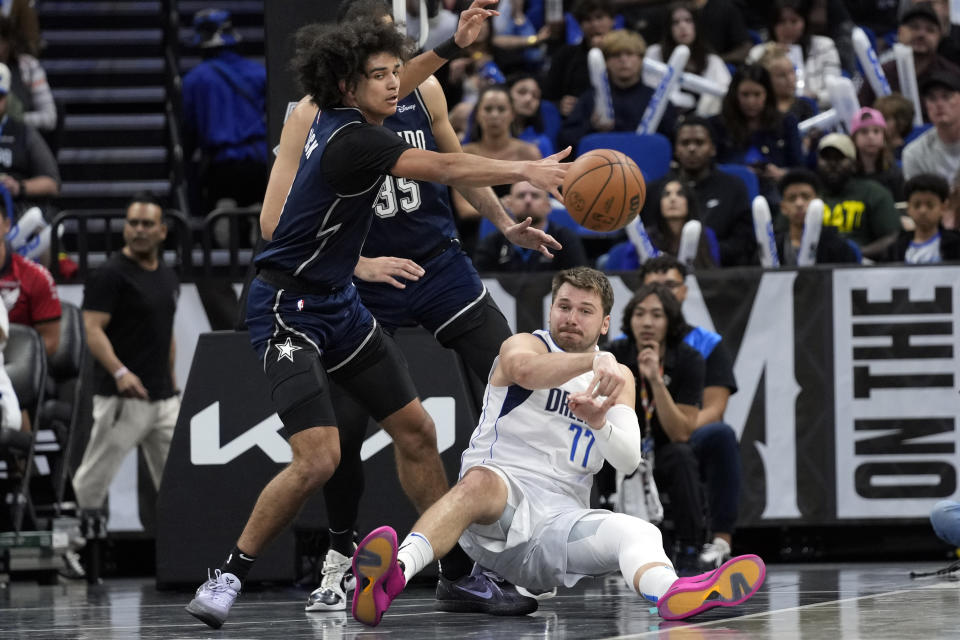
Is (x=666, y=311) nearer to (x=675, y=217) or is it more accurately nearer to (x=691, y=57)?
(x=675, y=217)

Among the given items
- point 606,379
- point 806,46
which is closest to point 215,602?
point 606,379

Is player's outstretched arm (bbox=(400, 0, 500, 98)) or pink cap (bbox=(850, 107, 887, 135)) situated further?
pink cap (bbox=(850, 107, 887, 135))

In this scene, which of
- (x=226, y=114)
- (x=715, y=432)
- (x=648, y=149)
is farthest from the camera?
(x=226, y=114)

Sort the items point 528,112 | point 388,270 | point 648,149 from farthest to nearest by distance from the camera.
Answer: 1. point 528,112
2. point 648,149
3. point 388,270

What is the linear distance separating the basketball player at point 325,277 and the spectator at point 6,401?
3.27 m

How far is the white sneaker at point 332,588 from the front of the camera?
700 centimetres

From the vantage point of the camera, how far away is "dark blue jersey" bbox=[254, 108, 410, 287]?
6203 mm

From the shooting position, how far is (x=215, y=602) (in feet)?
20.6

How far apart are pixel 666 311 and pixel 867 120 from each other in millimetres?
3874

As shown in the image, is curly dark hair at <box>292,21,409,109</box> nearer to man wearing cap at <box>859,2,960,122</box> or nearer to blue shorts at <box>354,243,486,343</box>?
blue shorts at <box>354,243,486,343</box>

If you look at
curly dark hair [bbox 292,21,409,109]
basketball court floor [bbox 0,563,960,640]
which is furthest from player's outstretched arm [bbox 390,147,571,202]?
basketball court floor [bbox 0,563,960,640]

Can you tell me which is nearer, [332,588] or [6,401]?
[332,588]

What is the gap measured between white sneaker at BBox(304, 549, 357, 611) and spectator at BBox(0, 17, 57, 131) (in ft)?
26.1

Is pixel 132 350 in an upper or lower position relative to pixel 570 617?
upper
